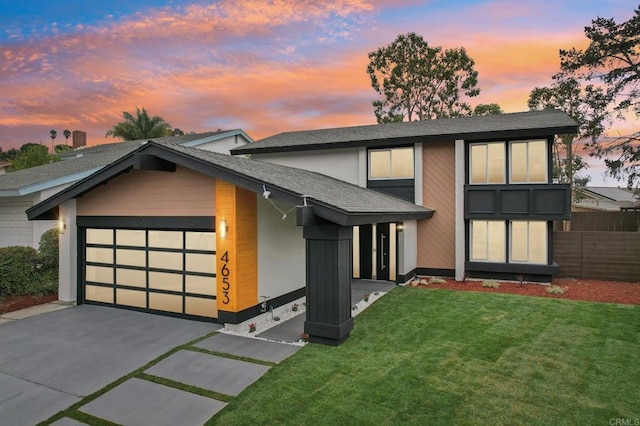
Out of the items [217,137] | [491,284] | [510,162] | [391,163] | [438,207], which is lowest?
[491,284]

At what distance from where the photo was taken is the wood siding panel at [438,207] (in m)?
13.9

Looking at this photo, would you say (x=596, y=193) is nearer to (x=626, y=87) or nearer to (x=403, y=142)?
(x=626, y=87)

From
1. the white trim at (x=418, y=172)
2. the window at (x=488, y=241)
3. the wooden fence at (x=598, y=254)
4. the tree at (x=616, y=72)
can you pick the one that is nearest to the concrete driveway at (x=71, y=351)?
the white trim at (x=418, y=172)

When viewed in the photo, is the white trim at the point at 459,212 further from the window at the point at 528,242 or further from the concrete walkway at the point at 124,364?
the concrete walkway at the point at 124,364

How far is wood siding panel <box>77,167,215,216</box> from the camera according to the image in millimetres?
8766

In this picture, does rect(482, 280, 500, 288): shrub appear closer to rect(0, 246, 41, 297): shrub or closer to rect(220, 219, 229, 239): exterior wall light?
rect(220, 219, 229, 239): exterior wall light

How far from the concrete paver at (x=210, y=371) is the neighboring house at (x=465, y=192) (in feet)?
25.8

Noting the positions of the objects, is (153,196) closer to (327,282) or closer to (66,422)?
(327,282)

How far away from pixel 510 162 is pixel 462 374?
9505mm

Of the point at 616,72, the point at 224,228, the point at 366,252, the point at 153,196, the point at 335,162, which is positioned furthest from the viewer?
the point at 616,72

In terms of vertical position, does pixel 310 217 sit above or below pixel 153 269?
above

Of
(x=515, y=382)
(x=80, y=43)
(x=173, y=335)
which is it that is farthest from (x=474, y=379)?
(x=80, y=43)

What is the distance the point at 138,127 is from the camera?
40094 mm

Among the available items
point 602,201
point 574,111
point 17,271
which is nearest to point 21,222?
point 17,271
